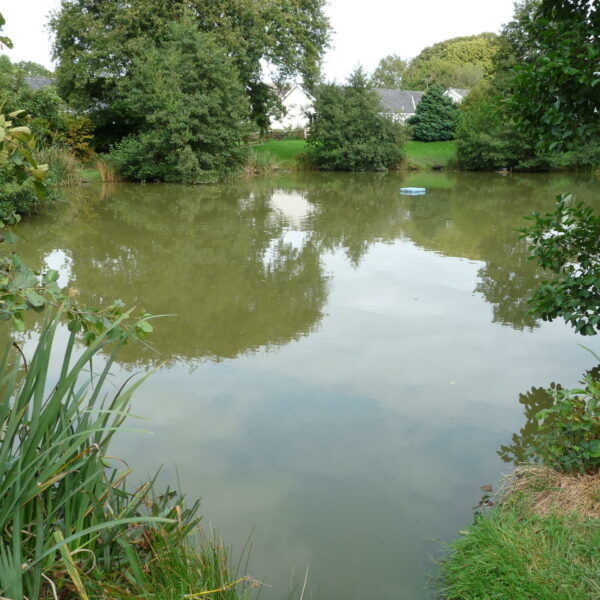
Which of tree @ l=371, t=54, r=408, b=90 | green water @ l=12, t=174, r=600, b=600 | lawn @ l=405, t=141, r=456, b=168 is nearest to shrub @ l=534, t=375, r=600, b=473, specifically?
green water @ l=12, t=174, r=600, b=600

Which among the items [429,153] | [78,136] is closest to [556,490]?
[78,136]

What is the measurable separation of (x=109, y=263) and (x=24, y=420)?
7.08 m

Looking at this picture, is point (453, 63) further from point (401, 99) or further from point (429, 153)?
point (429, 153)

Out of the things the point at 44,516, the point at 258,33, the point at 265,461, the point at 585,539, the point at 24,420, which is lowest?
the point at 265,461

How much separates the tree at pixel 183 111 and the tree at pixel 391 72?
5818 centimetres

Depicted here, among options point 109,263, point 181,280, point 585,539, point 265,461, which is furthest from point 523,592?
point 109,263

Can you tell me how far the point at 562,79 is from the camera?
11.7 ft

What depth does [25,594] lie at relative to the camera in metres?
1.96

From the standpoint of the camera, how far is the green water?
3.04 metres

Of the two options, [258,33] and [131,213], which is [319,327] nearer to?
[131,213]

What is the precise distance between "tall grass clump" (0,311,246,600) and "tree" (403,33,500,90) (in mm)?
62302

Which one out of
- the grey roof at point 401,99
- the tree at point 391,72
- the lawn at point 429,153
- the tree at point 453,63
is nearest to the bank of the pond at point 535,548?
the lawn at point 429,153

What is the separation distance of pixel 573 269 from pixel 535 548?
250 cm

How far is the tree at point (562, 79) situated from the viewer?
3520 millimetres
